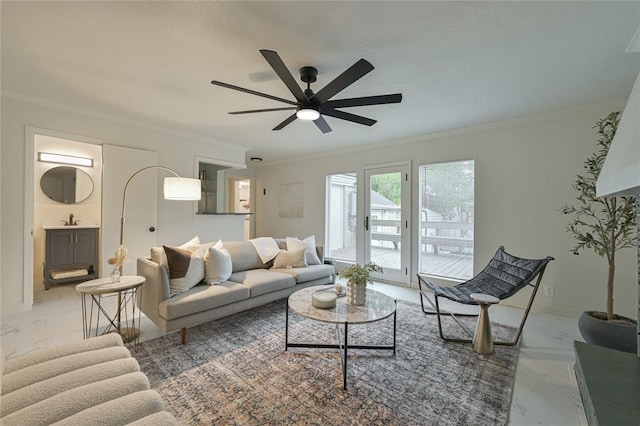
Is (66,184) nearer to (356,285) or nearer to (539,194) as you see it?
(356,285)

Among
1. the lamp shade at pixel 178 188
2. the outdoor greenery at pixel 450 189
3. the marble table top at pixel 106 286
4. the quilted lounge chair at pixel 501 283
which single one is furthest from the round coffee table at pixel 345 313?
the outdoor greenery at pixel 450 189

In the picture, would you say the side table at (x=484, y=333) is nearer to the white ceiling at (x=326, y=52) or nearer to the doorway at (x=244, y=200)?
the white ceiling at (x=326, y=52)

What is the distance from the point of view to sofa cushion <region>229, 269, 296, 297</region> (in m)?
2.90

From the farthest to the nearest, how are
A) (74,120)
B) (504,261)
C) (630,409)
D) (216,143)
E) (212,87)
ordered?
(216,143)
(74,120)
(504,261)
(212,87)
(630,409)

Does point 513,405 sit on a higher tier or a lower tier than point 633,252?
lower

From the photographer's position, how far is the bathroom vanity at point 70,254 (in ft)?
13.2

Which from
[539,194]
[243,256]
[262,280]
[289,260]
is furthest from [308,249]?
[539,194]

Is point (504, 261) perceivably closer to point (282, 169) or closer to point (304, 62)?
point (304, 62)

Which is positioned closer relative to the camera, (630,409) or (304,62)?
(630,409)

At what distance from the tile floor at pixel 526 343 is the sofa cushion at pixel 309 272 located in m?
1.20

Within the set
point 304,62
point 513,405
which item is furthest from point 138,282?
point 513,405

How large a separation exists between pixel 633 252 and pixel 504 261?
1283 mm

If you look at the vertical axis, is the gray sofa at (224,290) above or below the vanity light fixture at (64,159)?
below

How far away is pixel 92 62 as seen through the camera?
2.31m
